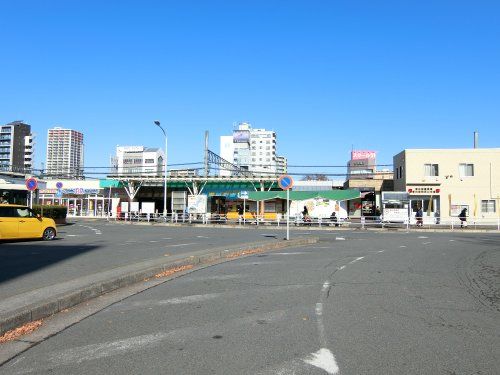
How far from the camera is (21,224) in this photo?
19859mm

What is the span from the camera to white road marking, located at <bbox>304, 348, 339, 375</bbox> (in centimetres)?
497

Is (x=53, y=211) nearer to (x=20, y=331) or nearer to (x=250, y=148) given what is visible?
(x=20, y=331)

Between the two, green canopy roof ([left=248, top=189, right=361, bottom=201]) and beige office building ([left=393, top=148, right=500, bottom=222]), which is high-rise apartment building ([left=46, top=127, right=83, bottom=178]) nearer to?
green canopy roof ([left=248, top=189, right=361, bottom=201])

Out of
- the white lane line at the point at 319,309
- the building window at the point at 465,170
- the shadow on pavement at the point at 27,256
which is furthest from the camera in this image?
the building window at the point at 465,170

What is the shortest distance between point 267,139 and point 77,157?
67859 mm

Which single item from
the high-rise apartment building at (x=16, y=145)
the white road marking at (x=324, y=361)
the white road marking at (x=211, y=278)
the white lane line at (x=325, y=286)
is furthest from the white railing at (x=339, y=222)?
the high-rise apartment building at (x=16, y=145)

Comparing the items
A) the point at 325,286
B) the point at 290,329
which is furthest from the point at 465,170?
the point at 290,329

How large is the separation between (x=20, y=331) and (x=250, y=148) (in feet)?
482

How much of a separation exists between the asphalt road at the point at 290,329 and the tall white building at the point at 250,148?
11642 cm

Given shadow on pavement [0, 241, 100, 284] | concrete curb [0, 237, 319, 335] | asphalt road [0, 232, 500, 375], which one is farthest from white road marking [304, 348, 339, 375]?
shadow on pavement [0, 241, 100, 284]

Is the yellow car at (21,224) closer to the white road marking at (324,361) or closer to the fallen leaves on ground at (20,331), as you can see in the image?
the fallen leaves on ground at (20,331)

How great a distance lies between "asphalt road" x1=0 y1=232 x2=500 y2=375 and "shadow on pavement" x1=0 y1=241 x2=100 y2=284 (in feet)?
12.5

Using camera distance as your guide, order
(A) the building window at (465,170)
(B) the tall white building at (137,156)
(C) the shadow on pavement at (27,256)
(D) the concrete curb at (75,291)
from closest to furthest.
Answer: (D) the concrete curb at (75,291)
(C) the shadow on pavement at (27,256)
(A) the building window at (465,170)
(B) the tall white building at (137,156)

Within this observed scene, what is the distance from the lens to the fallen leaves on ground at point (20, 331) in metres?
6.11
